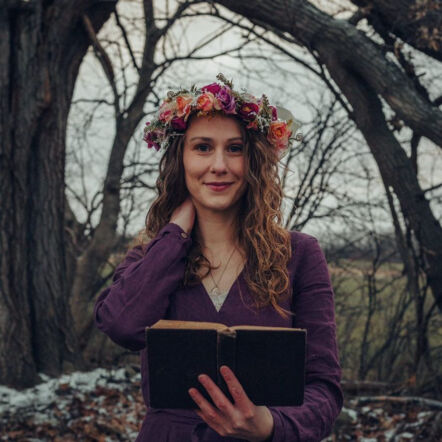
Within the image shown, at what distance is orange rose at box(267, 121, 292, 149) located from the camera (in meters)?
2.19

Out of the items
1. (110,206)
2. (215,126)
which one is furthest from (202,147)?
(110,206)

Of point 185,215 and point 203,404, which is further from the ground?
point 185,215

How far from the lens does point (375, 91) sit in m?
4.75

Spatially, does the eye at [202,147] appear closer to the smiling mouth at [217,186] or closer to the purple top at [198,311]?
the smiling mouth at [217,186]

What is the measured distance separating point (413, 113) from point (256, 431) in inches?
134

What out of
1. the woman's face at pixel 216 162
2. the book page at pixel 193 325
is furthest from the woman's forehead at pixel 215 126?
the book page at pixel 193 325

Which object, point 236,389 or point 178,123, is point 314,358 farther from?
point 178,123

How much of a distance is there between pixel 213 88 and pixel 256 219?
497mm

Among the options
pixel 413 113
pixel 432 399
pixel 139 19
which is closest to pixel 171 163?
pixel 413 113

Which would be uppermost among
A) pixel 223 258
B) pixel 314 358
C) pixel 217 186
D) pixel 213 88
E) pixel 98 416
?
pixel 213 88

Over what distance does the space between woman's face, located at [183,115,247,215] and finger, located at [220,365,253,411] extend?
2.30ft

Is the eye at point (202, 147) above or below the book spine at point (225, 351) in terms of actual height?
above

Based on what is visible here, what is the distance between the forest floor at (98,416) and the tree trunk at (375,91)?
45.1 inches

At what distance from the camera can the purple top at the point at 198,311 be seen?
1.85 metres
